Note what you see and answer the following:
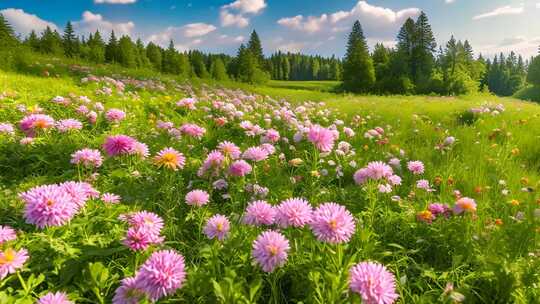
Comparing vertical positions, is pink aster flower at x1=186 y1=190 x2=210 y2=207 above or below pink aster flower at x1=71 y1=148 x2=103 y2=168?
below

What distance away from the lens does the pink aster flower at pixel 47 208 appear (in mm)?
1648

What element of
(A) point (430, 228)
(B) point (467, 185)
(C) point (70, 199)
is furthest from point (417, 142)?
(C) point (70, 199)

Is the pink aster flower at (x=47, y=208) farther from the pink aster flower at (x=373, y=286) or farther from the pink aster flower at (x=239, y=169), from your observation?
the pink aster flower at (x=373, y=286)

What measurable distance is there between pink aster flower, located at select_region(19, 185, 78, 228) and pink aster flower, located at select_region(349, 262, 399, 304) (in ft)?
4.74

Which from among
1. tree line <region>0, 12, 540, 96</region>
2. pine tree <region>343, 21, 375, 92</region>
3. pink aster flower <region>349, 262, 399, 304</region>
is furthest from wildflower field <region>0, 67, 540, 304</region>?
pine tree <region>343, 21, 375, 92</region>

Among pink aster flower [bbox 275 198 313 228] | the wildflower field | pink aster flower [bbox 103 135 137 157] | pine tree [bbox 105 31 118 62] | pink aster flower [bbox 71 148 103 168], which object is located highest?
pine tree [bbox 105 31 118 62]

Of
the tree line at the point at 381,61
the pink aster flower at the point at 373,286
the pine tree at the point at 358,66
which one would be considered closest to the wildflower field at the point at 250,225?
the pink aster flower at the point at 373,286

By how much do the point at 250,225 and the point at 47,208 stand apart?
105 cm

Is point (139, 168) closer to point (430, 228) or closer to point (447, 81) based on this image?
point (430, 228)

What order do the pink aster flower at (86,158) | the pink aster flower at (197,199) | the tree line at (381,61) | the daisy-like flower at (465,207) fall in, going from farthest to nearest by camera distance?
the tree line at (381,61), the pink aster flower at (86,158), the pink aster flower at (197,199), the daisy-like flower at (465,207)

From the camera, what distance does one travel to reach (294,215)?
1689mm

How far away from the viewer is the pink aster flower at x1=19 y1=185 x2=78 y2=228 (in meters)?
1.65

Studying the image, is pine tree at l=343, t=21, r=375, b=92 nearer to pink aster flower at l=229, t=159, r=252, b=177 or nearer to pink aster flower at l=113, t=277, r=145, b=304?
pink aster flower at l=229, t=159, r=252, b=177

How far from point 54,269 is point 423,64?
48.0 meters
